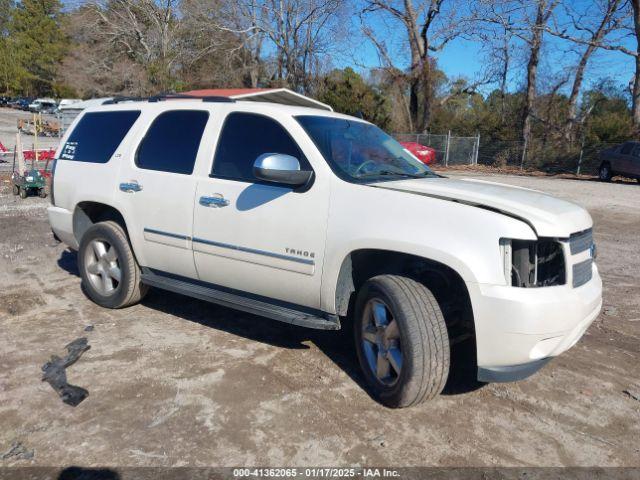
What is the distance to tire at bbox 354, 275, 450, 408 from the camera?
9.82 feet

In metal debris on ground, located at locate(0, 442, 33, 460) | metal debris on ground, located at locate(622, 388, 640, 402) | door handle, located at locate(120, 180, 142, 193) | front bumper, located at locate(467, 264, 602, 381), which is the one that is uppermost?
door handle, located at locate(120, 180, 142, 193)

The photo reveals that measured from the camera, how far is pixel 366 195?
3.29 metres

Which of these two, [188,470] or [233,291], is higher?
[233,291]

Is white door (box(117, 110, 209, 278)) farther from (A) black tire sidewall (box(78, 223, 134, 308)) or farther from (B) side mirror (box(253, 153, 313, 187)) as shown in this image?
(B) side mirror (box(253, 153, 313, 187))

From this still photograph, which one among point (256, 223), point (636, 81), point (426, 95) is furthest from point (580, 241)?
point (426, 95)

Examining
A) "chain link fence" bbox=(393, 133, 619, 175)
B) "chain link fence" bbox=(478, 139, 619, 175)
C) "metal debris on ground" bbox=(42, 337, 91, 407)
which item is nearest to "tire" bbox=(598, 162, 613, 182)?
"chain link fence" bbox=(478, 139, 619, 175)

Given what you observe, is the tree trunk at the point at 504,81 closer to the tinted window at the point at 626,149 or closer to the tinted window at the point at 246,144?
the tinted window at the point at 626,149

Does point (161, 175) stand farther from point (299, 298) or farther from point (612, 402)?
point (612, 402)

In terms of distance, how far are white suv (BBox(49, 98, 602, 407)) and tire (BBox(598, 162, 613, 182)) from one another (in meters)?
20.8

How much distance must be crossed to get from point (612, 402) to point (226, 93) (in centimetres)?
409

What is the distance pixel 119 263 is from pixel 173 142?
1231 millimetres

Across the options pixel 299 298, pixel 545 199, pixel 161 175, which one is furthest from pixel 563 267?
pixel 161 175

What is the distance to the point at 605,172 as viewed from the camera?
865 inches

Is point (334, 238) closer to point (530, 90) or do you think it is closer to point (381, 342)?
point (381, 342)
